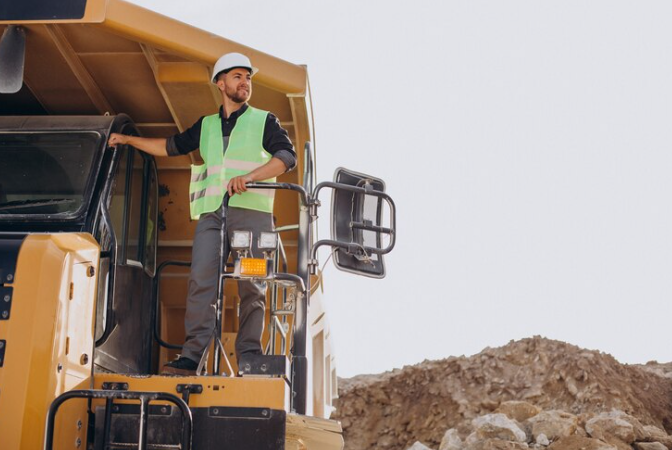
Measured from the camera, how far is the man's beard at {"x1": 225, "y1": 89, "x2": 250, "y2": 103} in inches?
198

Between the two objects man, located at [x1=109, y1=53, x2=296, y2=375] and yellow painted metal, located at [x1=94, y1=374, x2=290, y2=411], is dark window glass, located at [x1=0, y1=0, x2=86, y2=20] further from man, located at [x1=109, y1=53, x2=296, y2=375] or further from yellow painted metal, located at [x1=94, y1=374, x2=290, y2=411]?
yellow painted metal, located at [x1=94, y1=374, x2=290, y2=411]

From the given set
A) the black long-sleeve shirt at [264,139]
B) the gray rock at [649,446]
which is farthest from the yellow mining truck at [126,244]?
the gray rock at [649,446]

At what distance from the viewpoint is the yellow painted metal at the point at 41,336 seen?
3859mm

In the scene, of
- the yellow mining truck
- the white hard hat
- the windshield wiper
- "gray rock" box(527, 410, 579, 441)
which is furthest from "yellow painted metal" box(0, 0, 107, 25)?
"gray rock" box(527, 410, 579, 441)

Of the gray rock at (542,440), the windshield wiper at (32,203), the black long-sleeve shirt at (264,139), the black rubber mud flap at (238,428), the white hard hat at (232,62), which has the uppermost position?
the white hard hat at (232,62)

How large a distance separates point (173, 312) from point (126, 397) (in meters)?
2.51

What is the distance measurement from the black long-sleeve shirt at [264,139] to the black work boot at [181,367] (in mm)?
1093

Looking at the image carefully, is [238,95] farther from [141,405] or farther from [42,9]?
[141,405]

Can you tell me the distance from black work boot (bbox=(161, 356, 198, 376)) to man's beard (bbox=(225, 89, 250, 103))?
4.48 feet

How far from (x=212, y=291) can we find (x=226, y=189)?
515 millimetres

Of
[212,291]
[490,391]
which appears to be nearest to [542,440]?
[490,391]

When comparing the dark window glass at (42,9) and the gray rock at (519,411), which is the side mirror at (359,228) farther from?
the gray rock at (519,411)

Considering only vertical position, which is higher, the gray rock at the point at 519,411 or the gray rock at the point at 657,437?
the gray rock at the point at 519,411

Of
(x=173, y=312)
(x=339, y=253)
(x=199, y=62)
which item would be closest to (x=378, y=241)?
(x=339, y=253)
